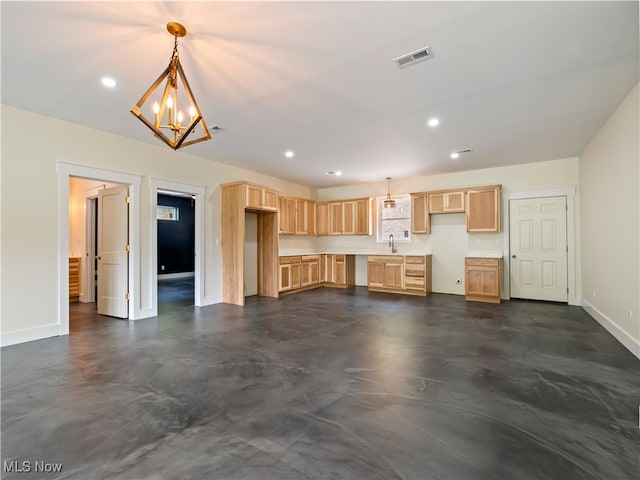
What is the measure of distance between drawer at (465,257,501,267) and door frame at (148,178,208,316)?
534cm

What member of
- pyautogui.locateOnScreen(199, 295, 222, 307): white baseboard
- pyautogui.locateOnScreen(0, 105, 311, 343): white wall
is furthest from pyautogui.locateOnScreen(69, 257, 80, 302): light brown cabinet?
pyautogui.locateOnScreen(199, 295, 222, 307): white baseboard

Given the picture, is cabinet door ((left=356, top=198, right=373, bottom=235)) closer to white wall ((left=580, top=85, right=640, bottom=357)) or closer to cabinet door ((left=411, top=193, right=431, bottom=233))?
cabinet door ((left=411, top=193, right=431, bottom=233))

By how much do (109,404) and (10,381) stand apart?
3.94 ft

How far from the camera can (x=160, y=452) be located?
1.77 m

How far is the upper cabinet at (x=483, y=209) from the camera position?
6.23m

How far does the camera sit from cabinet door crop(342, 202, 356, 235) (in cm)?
814

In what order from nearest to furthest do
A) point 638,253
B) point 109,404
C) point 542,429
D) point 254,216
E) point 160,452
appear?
point 160,452 < point 542,429 < point 109,404 < point 638,253 < point 254,216

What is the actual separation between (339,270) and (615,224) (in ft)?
18.0

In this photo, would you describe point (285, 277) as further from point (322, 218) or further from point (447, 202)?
point (447, 202)

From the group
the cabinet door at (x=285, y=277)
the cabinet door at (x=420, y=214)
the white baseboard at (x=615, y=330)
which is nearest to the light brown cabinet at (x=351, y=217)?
the cabinet door at (x=420, y=214)

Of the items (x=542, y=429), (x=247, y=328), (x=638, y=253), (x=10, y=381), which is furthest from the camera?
(x=247, y=328)

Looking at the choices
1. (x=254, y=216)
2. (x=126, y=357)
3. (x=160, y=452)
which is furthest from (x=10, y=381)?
(x=254, y=216)

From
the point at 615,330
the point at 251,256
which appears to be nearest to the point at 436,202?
the point at 615,330

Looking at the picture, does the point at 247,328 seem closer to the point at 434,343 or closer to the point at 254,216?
the point at 434,343
